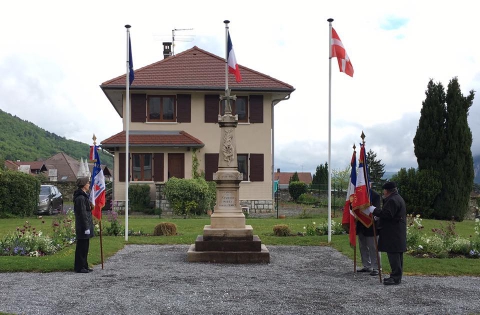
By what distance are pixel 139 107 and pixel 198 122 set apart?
3.17 m

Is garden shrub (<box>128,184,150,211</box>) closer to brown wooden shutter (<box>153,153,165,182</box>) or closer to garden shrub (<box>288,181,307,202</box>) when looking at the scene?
brown wooden shutter (<box>153,153,165,182</box>)

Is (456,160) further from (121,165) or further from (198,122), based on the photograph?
(121,165)

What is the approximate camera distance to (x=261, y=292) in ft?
27.1

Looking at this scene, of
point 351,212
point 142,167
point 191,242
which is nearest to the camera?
point 351,212

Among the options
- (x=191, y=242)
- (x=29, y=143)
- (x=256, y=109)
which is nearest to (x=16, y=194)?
(x=191, y=242)

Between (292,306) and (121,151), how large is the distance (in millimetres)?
19838

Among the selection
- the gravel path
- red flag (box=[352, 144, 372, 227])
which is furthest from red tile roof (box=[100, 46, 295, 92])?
red flag (box=[352, 144, 372, 227])

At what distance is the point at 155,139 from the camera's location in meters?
26.4

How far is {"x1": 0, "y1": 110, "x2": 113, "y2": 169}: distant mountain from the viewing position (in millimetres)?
85625

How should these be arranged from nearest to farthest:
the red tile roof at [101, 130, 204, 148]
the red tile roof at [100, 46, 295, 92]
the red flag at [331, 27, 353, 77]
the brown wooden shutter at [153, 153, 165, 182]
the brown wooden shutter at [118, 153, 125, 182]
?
the red flag at [331, 27, 353, 77] < the red tile roof at [101, 130, 204, 148] < the brown wooden shutter at [118, 153, 125, 182] < the brown wooden shutter at [153, 153, 165, 182] < the red tile roof at [100, 46, 295, 92]

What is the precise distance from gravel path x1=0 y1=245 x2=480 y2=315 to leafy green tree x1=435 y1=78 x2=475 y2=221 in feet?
47.0

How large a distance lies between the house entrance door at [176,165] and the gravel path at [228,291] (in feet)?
50.9

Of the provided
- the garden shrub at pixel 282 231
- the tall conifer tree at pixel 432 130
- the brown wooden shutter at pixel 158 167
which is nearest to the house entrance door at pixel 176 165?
the brown wooden shutter at pixel 158 167

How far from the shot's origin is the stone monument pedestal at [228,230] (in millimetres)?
11602
